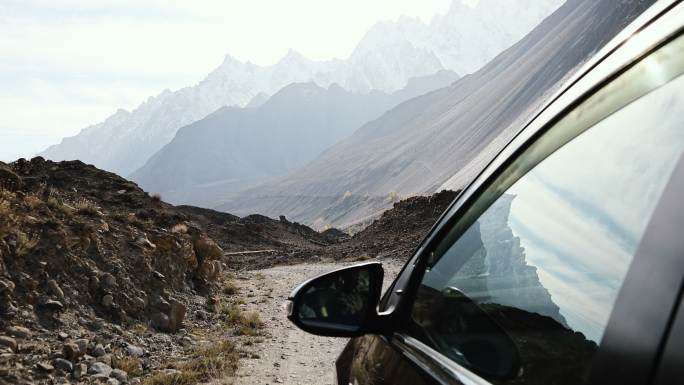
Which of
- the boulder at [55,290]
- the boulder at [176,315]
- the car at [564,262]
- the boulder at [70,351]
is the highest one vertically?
the car at [564,262]

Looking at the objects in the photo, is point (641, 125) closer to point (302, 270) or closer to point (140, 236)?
→ point (140, 236)

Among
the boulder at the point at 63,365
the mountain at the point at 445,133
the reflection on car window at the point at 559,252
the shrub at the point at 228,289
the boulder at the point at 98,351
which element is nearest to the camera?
the reflection on car window at the point at 559,252

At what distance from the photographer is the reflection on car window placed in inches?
38.5

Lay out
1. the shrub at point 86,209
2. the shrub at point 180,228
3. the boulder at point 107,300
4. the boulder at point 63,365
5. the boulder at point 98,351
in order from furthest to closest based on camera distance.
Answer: the shrub at point 180,228 < the shrub at point 86,209 < the boulder at point 107,300 < the boulder at point 98,351 < the boulder at point 63,365

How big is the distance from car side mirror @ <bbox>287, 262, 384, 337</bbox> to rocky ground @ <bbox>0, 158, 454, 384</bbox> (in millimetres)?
5097

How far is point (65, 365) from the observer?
21.0 ft

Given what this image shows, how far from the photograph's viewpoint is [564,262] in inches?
47.1

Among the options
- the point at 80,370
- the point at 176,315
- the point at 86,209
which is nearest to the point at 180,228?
the point at 86,209

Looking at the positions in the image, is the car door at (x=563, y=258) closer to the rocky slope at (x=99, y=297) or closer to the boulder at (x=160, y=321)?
the rocky slope at (x=99, y=297)

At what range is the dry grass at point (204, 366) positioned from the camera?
6602 millimetres

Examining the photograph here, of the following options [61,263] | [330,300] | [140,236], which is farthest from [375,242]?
[330,300]

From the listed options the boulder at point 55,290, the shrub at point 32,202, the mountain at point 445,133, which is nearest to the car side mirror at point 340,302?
the boulder at point 55,290

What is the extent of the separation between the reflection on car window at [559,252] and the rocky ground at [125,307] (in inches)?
223

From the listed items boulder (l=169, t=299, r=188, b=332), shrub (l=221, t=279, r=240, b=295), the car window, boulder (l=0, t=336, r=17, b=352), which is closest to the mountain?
shrub (l=221, t=279, r=240, b=295)
